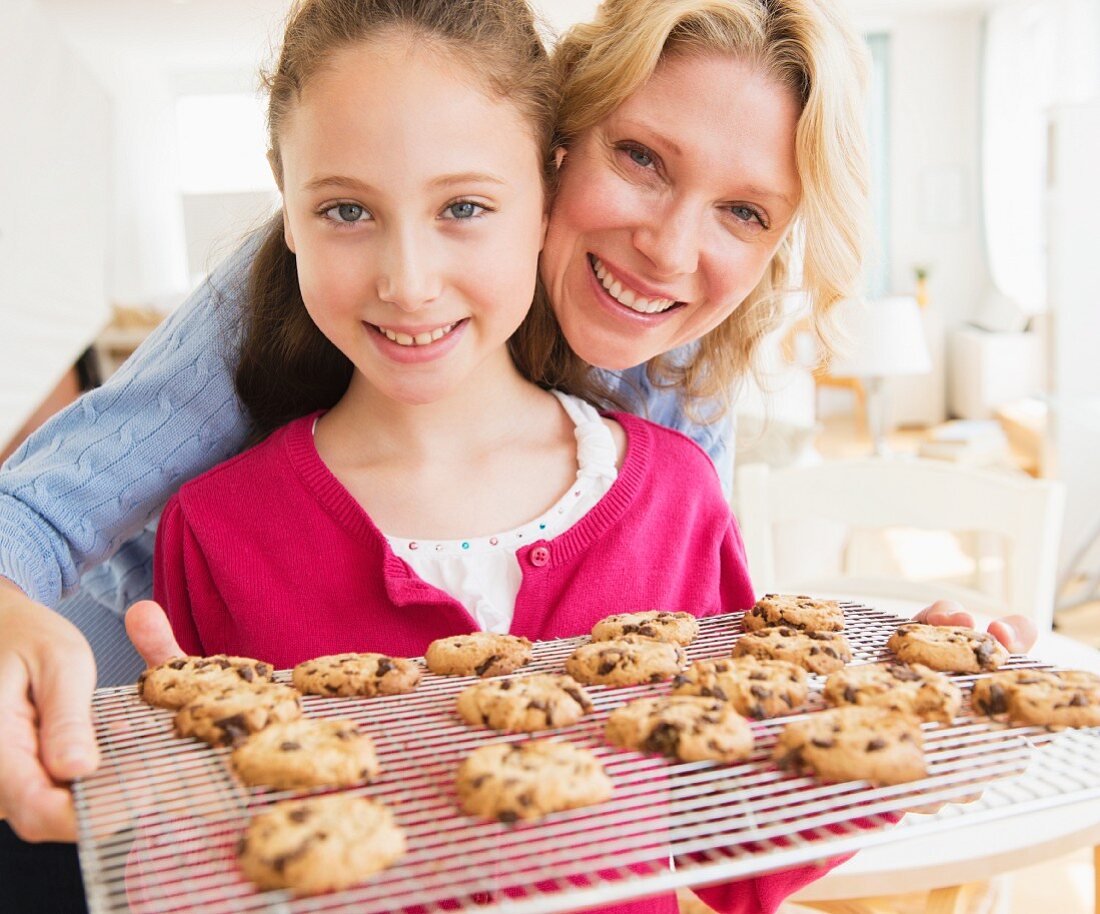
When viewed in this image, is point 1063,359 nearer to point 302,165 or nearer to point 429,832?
point 302,165

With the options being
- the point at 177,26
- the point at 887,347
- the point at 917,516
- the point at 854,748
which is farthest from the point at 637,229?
the point at 177,26

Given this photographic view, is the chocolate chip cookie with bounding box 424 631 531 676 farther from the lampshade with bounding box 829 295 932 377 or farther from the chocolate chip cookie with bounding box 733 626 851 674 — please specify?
the lampshade with bounding box 829 295 932 377

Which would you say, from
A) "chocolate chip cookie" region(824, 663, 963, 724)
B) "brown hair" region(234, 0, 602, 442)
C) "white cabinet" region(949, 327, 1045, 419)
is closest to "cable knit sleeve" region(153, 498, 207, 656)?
"brown hair" region(234, 0, 602, 442)

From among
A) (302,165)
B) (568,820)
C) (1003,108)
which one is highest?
(1003,108)

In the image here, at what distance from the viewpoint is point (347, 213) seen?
1088 millimetres

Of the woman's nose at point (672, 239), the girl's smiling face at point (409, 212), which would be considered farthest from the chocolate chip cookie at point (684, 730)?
the woman's nose at point (672, 239)

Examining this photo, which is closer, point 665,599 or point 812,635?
point 812,635

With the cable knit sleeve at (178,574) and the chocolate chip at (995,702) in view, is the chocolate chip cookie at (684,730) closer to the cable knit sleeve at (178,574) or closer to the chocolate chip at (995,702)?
the chocolate chip at (995,702)

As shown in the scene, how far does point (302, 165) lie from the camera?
3.64 feet

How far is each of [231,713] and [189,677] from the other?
0.34ft

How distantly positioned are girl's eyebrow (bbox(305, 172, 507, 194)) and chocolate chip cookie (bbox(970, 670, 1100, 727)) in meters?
0.68

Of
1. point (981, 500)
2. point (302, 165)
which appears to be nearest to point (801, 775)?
point (302, 165)

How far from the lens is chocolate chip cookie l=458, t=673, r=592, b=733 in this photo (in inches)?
31.5

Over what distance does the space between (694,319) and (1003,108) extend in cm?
837
